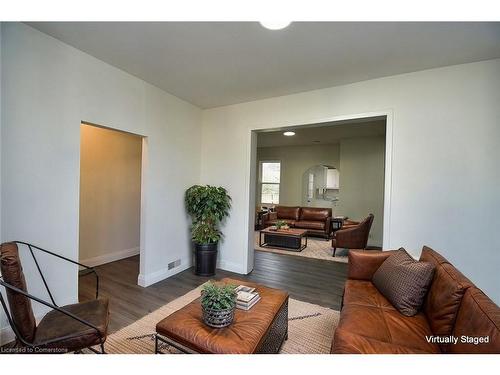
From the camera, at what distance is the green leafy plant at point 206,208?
3.64 m

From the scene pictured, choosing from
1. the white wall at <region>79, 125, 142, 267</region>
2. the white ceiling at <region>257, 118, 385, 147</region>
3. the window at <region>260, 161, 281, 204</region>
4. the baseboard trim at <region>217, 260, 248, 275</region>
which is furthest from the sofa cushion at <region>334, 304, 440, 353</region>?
the window at <region>260, 161, 281, 204</region>

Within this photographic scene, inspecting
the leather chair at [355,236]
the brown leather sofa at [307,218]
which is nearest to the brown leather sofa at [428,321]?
the leather chair at [355,236]

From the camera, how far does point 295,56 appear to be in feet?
7.89

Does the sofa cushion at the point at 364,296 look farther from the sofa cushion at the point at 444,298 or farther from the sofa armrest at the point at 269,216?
the sofa armrest at the point at 269,216

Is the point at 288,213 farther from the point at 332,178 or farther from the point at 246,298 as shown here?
the point at 246,298

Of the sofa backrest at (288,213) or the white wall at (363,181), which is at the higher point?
the white wall at (363,181)

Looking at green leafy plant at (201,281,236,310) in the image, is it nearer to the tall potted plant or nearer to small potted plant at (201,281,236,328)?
small potted plant at (201,281,236,328)

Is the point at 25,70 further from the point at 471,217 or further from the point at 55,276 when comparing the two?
the point at 471,217

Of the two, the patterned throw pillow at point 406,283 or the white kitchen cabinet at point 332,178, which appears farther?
the white kitchen cabinet at point 332,178

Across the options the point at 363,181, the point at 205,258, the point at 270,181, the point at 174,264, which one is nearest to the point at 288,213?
the point at 270,181

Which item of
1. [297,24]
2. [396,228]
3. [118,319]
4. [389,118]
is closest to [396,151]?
[389,118]

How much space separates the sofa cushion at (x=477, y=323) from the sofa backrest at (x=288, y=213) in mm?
5524

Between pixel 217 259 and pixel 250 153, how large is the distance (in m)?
1.84

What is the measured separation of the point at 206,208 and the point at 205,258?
747 mm
